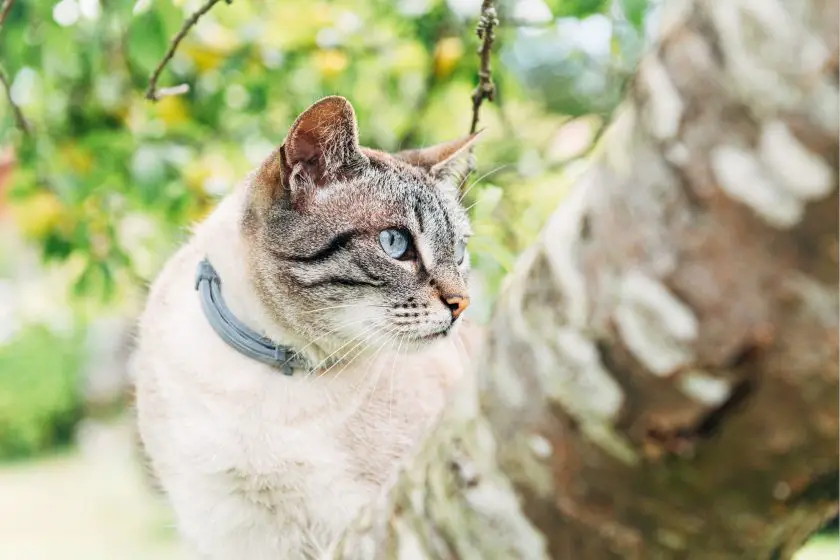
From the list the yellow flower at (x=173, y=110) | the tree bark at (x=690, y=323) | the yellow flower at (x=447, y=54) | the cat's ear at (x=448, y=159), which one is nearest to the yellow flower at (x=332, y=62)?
the yellow flower at (x=447, y=54)

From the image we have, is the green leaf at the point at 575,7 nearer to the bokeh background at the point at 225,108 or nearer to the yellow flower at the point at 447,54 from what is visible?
the bokeh background at the point at 225,108

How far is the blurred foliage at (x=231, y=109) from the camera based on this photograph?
2.60 m

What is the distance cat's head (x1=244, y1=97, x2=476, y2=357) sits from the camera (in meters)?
1.86

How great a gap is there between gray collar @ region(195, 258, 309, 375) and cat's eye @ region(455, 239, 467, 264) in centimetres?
45

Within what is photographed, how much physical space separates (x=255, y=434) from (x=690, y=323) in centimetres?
135

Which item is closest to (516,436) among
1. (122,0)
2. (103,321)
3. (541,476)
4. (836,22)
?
(541,476)

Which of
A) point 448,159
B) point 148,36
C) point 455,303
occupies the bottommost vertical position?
point 455,303

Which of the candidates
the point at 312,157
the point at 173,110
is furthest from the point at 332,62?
the point at 312,157

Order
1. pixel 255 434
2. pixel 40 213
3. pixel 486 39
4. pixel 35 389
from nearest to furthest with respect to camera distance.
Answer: pixel 486 39
pixel 255 434
pixel 40 213
pixel 35 389

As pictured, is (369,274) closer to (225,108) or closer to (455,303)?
(455,303)

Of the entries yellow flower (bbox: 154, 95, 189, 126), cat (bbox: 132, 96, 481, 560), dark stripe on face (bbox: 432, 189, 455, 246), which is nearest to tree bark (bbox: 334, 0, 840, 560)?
cat (bbox: 132, 96, 481, 560)

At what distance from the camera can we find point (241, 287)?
192 cm

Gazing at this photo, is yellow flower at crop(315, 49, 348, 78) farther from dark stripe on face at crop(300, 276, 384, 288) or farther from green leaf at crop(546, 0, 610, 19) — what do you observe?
dark stripe on face at crop(300, 276, 384, 288)

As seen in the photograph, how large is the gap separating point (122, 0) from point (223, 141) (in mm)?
1304
